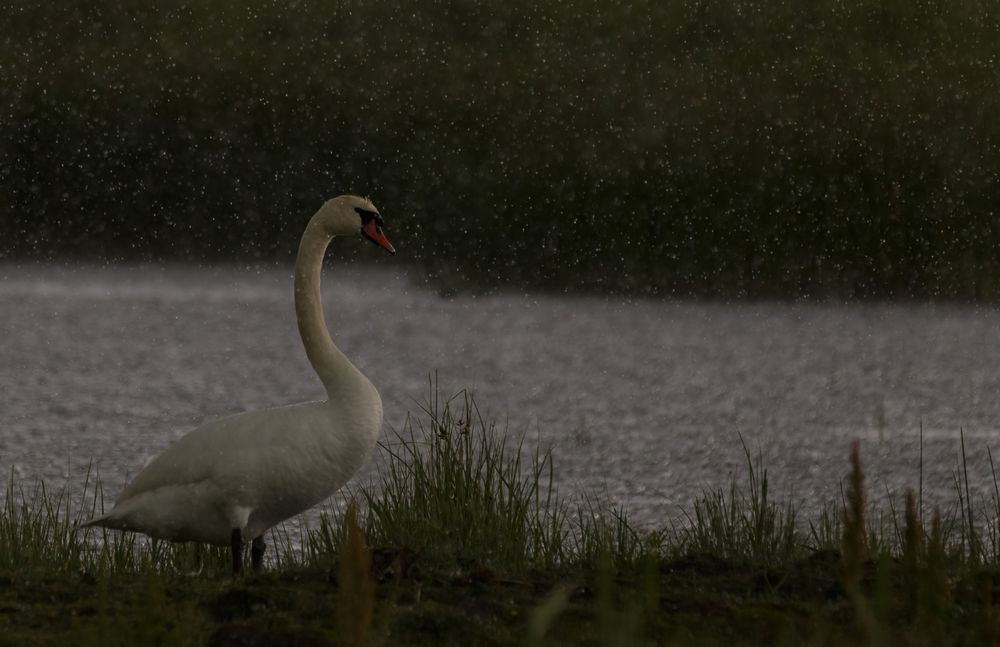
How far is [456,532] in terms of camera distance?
7.69 meters

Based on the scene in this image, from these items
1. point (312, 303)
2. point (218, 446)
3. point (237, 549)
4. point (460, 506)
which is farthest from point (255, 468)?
point (460, 506)

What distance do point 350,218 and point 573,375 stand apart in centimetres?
2242

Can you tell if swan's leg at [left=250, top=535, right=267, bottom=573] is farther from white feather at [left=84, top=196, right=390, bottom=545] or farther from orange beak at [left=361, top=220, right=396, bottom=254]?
orange beak at [left=361, top=220, right=396, bottom=254]

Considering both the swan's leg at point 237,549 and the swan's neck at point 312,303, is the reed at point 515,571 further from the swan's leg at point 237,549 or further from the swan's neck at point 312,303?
the swan's neck at point 312,303

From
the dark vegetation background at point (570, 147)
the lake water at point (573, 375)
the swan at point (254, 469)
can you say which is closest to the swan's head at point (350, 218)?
the swan at point (254, 469)

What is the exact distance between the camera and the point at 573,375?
30031mm

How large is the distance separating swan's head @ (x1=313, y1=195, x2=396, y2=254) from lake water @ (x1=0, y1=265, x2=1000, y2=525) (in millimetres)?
2938

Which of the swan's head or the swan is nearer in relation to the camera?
the swan

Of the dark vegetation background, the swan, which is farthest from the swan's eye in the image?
the dark vegetation background

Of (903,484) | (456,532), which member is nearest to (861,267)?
(903,484)

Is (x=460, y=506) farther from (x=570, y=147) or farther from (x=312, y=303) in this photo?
(x=570, y=147)

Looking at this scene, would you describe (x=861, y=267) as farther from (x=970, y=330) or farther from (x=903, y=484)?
(x=903, y=484)

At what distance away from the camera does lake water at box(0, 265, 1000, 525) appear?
18.6 m

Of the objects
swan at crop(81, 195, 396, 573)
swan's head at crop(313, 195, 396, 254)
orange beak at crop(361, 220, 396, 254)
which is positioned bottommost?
swan at crop(81, 195, 396, 573)
